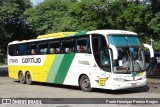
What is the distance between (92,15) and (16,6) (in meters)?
16.0

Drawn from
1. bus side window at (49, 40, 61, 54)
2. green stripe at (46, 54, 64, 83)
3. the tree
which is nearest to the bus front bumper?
green stripe at (46, 54, 64, 83)

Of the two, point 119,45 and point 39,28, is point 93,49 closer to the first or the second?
point 119,45

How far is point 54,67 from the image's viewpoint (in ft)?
68.9

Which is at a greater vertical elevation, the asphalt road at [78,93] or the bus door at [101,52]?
the bus door at [101,52]

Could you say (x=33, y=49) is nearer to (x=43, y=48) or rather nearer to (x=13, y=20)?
(x=43, y=48)

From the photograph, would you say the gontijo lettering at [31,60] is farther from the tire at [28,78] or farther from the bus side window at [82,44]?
the bus side window at [82,44]

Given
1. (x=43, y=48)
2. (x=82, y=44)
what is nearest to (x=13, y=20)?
(x=43, y=48)

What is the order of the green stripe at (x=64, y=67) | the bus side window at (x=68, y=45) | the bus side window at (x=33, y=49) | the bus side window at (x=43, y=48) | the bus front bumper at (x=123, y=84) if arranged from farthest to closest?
1. the bus side window at (x=33, y=49)
2. the bus side window at (x=43, y=48)
3. the green stripe at (x=64, y=67)
4. the bus side window at (x=68, y=45)
5. the bus front bumper at (x=123, y=84)

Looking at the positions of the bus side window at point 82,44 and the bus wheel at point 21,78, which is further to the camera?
the bus wheel at point 21,78

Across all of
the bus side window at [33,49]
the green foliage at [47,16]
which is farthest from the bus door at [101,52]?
the green foliage at [47,16]

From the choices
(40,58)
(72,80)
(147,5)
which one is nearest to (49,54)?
(40,58)

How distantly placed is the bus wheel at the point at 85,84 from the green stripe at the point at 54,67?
205cm

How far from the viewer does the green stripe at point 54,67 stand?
2042cm

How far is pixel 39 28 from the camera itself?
128ft
